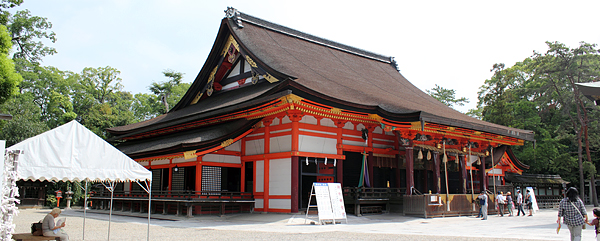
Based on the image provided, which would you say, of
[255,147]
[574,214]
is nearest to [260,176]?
[255,147]

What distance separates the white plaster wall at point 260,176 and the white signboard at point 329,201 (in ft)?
11.9

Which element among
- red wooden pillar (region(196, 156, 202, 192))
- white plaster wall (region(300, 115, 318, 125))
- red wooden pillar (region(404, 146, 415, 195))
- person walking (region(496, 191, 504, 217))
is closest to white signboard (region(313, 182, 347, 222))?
white plaster wall (region(300, 115, 318, 125))

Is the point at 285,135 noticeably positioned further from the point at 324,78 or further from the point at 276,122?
the point at 324,78

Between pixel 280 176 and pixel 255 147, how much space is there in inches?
73.0

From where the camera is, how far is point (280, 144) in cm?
1572

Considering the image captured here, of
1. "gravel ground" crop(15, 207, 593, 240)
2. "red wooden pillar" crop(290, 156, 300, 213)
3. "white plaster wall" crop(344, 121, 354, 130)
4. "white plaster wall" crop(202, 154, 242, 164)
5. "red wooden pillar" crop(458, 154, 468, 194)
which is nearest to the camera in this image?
"gravel ground" crop(15, 207, 593, 240)

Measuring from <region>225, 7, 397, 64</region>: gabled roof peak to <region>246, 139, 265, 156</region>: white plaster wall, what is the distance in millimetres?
5938

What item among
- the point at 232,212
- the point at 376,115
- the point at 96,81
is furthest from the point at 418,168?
the point at 96,81

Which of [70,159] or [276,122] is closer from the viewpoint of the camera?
[70,159]

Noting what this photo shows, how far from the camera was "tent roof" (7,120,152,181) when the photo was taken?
7.56 metres

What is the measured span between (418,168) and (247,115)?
8013 mm

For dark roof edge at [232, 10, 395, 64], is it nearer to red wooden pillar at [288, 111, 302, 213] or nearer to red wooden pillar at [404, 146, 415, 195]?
red wooden pillar at [288, 111, 302, 213]

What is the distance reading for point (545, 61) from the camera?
31.3m

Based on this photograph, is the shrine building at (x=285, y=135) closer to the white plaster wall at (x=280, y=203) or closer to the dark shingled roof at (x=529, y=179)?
the white plaster wall at (x=280, y=203)
